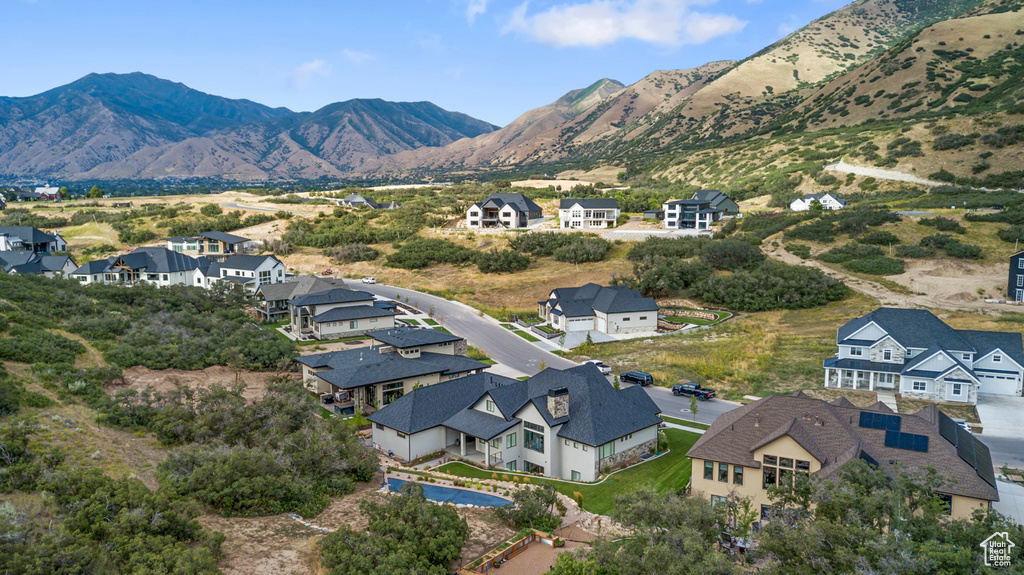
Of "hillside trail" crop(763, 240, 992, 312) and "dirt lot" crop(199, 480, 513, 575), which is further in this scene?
"hillside trail" crop(763, 240, 992, 312)

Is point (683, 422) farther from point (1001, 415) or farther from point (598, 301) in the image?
point (598, 301)

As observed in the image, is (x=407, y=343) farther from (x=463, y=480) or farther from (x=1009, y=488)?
(x=1009, y=488)

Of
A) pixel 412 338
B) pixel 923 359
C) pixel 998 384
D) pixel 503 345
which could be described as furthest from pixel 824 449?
pixel 503 345

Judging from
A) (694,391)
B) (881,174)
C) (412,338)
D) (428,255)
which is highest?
(881,174)

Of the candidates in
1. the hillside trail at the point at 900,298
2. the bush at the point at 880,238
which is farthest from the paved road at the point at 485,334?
the bush at the point at 880,238

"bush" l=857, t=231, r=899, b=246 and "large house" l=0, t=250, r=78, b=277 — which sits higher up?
"bush" l=857, t=231, r=899, b=246

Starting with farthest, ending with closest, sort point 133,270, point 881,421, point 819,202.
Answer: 1. point 819,202
2. point 133,270
3. point 881,421

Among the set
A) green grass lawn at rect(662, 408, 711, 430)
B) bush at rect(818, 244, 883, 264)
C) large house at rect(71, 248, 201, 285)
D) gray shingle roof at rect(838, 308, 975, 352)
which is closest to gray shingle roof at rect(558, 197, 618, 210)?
bush at rect(818, 244, 883, 264)

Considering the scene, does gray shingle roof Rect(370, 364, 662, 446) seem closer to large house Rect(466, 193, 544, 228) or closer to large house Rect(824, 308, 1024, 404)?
large house Rect(824, 308, 1024, 404)
